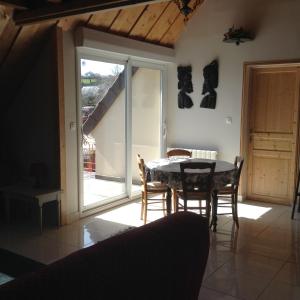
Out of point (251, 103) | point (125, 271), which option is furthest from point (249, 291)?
point (251, 103)

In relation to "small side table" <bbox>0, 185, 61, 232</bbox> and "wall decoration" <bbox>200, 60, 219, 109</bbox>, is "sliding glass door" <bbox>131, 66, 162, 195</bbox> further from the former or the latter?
"small side table" <bbox>0, 185, 61, 232</bbox>

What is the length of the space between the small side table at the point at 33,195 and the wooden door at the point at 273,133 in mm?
3104

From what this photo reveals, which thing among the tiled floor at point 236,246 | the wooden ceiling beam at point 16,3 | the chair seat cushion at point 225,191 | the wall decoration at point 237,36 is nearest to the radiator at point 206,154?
the tiled floor at point 236,246

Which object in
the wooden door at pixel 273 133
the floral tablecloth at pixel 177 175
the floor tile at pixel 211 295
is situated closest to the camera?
the floor tile at pixel 211 295

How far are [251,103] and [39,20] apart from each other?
11.4 feet

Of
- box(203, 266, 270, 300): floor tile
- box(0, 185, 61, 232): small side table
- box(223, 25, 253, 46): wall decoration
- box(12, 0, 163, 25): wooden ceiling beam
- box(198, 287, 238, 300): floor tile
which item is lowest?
box(198, 287, 238, 300): floor tile

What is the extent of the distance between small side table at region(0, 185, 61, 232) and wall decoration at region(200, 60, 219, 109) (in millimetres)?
2886

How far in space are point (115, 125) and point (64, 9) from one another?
2.42 metres

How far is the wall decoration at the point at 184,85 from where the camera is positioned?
617 cm

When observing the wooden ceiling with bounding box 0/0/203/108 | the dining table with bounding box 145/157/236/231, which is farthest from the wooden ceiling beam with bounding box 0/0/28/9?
the dining table with bounding box 145/157/236/231

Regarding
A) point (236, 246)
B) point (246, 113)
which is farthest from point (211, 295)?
point (246, 113)

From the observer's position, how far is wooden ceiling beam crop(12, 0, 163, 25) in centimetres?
317

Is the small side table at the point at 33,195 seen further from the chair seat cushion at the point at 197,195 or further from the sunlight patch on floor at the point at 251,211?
the sunlight patch on floor at the point at 251,211

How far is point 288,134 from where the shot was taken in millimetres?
5465
